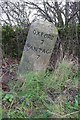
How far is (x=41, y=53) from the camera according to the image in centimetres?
470

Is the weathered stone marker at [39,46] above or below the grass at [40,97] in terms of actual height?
above

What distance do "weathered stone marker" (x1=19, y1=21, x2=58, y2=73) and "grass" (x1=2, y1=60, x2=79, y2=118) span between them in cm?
42

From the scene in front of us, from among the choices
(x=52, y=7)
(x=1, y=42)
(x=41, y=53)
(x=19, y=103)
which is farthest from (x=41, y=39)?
(x=52, y=7)

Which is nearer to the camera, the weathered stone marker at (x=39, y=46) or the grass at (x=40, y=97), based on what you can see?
the grass at (x=40, y=97)

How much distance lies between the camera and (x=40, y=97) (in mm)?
3441

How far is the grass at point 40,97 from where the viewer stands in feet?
10.3

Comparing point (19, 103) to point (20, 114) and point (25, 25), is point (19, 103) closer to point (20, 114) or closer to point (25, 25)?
point (20, 114)

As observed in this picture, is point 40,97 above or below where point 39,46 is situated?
below

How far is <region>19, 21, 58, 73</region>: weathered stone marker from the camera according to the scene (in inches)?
183

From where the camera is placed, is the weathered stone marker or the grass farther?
the weathered stone marker

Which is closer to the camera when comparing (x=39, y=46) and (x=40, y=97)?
(x=40, y=97)

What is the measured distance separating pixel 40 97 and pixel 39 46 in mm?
1470

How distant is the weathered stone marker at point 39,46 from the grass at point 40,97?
421mm

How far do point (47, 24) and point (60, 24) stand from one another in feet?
8.60
